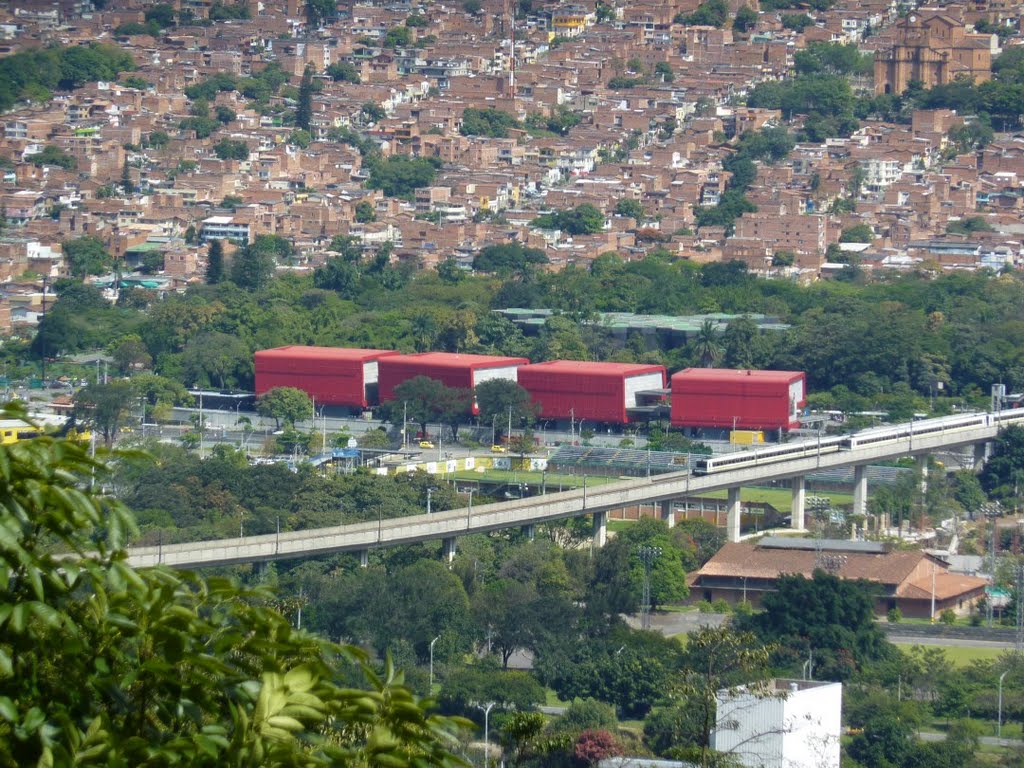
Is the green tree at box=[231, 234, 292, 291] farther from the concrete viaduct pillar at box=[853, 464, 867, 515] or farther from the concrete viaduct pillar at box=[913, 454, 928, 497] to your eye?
the concrete viaduct pillar at box=[853, 464, 867, 515]

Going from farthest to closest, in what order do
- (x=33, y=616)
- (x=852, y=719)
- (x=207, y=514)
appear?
(x=207, y=514) → (x=852, y=719) → (x=33, y=616)

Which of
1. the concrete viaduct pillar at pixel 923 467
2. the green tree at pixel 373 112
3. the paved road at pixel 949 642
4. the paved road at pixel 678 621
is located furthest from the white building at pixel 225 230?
the paved road at pixel 949 642

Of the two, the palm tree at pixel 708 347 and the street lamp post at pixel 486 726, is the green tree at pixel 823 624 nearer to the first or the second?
the street lamp post at pixel 486 726

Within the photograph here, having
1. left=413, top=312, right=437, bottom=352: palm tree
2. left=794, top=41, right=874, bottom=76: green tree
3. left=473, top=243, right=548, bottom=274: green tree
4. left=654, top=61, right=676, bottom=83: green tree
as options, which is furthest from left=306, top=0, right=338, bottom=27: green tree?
left=413, top=312, right=437, bottom=352: palm tree

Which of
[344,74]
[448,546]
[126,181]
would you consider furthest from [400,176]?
[448,546]

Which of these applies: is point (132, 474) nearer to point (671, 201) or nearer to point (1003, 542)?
point (1003, 542)

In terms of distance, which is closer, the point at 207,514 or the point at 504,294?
the point at 207,514

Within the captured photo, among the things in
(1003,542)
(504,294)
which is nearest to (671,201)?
(504,294)
